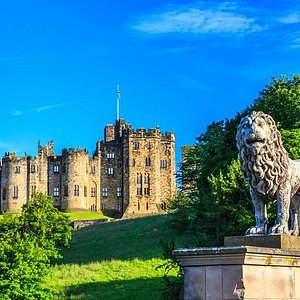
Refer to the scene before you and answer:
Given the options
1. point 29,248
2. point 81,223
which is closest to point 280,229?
point 29,248

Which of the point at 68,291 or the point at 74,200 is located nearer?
the point at 68,291

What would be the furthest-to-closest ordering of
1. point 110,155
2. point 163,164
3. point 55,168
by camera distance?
1. point 55,168
2. point 110,155
3. point 163,164

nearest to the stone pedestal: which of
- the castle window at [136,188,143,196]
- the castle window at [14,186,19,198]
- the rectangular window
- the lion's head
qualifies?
the lion's head

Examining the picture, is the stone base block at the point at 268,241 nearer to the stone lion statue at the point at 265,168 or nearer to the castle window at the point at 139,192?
the stone lion statue at the point at 265,168

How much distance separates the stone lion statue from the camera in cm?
1201

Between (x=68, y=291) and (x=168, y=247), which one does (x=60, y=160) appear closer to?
(x=68, y=291)

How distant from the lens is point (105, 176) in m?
139

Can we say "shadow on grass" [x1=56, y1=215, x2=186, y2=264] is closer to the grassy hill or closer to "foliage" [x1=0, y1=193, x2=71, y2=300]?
the grassy hill

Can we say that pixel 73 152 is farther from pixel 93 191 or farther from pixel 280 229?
pixel 280 229

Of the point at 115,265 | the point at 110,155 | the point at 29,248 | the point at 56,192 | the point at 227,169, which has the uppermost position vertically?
the point at 110,155

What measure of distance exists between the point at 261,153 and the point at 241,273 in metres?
2.26

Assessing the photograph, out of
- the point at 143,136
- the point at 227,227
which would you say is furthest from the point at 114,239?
the point at 143,136

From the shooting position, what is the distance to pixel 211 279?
1088cm

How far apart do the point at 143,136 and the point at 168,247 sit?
10527cm
